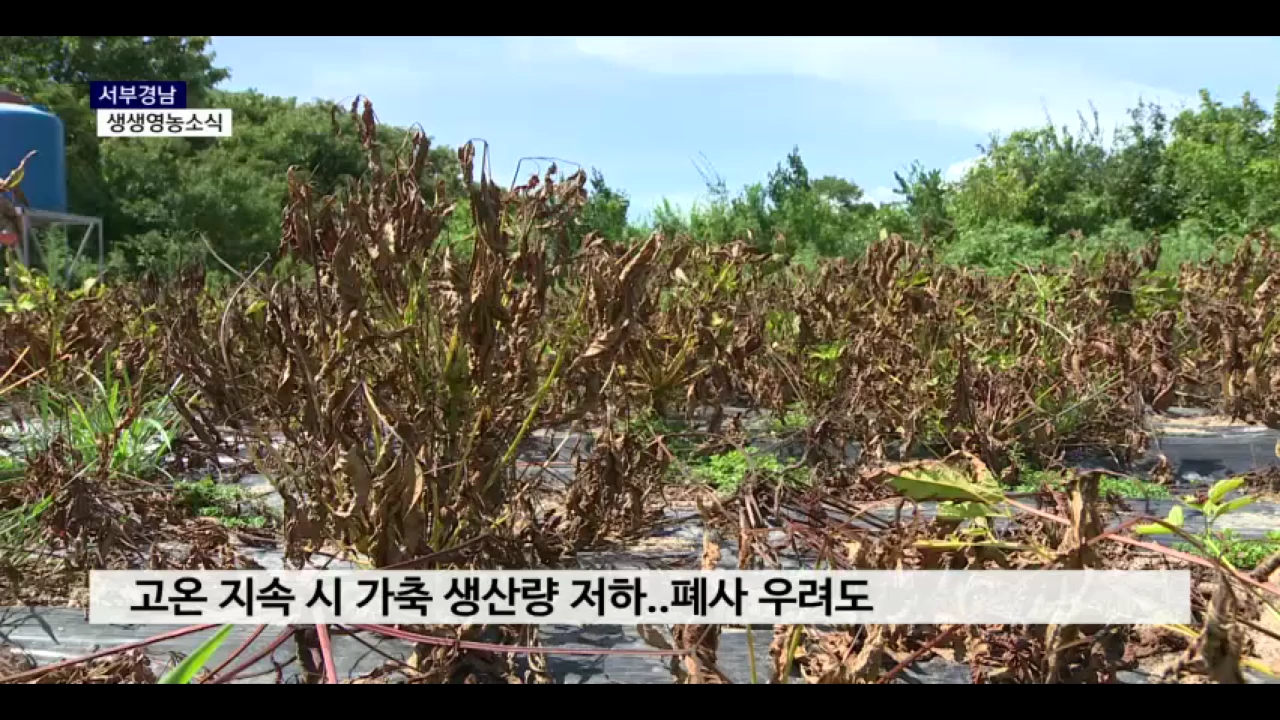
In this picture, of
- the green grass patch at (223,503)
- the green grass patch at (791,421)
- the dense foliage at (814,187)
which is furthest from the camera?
the dense foliage at (814,187)

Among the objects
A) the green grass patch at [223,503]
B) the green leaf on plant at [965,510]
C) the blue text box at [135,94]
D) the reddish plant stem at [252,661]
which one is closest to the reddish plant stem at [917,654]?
the green leaf on plant at [965,510]

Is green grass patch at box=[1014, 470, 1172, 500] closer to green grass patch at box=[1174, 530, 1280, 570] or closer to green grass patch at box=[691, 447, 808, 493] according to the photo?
green grass patch at box=[1174, 530, 1280, 570]

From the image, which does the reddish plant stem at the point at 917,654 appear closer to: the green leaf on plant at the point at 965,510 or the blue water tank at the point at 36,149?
the green leaf on plant at the point at 965,510

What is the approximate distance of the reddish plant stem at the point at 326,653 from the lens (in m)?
1.60

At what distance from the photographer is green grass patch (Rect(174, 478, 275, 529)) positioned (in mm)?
2972

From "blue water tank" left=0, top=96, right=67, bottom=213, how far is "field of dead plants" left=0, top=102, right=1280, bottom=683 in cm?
396

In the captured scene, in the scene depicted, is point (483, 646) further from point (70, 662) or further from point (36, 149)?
point (36, 149)
